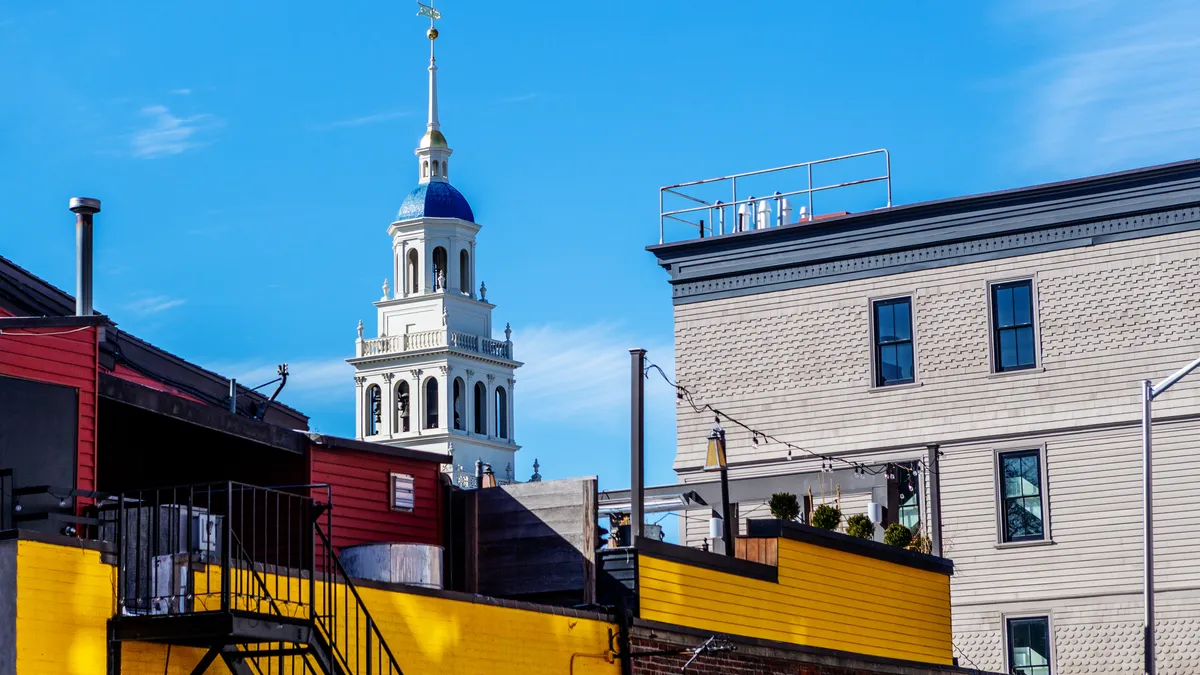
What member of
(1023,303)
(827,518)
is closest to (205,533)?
(827,518)

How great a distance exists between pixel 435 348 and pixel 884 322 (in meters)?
92.4

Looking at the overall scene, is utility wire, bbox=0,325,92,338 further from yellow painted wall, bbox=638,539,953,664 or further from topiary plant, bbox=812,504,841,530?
topiary plant, bbox=812,504,841,530

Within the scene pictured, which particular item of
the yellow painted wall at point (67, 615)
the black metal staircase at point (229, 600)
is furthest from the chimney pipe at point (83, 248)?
the yellow painted wall at point (67, 615)

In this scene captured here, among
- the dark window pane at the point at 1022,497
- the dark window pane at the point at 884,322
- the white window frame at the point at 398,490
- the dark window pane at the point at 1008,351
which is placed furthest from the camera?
the dark window pane at the point at 884,322

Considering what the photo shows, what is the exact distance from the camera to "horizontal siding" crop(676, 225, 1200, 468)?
36.9 metres

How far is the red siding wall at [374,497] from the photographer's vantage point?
83.5ft

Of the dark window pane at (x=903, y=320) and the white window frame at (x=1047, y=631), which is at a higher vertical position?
the dark window pane at (x=903, y=320)

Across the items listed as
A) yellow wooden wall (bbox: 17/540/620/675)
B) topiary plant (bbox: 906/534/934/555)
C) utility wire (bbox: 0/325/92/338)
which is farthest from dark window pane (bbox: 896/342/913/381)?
utility wire (bbox: 0/325/92/338)

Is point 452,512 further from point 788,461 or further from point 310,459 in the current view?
point 788,461

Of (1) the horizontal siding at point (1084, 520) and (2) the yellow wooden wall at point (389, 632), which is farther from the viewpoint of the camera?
Answer: (1) the horizontal siding at point (1084, 520)

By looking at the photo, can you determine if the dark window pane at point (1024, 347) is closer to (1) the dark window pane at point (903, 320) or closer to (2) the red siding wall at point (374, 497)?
(1) the dark window pane at point (903, 320)

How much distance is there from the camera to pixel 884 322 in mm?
39781

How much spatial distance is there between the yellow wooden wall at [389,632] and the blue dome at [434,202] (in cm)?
10153

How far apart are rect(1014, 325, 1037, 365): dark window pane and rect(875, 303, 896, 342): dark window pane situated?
2.76 meters
